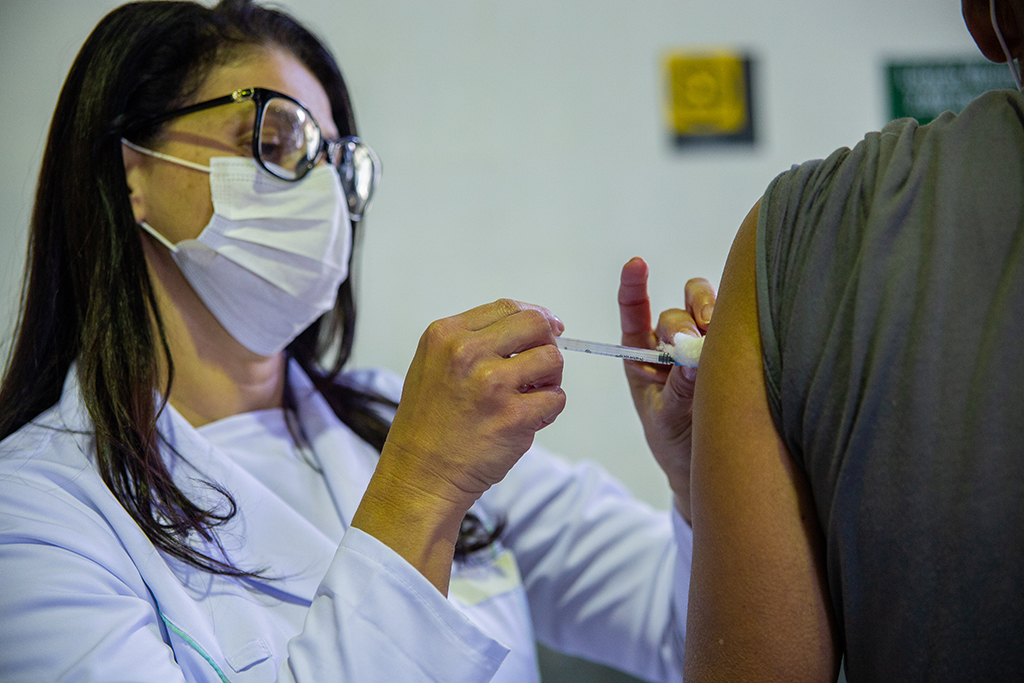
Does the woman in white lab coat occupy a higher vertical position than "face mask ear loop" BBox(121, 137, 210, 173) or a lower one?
lower

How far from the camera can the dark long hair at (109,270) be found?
2.90ft

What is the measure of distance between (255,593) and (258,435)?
0.27 meters

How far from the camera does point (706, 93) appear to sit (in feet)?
6.28

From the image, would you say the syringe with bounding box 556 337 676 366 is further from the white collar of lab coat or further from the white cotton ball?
the white collar of lab coat

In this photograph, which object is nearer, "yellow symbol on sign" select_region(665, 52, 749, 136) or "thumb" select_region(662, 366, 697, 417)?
"thumb" select_region(662, 366, 697, 417)

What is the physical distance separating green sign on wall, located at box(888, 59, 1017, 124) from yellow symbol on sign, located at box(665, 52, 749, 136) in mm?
462

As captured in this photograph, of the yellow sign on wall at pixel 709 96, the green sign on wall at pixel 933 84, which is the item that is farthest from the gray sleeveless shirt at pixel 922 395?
the green sign on wall at pixel 933 84

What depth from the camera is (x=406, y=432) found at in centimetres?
76

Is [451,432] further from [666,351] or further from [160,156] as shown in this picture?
[160,156]

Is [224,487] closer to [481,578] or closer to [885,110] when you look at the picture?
[481,578]

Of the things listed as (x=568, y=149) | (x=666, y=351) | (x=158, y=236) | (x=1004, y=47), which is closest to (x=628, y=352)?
(x=666, y=351)

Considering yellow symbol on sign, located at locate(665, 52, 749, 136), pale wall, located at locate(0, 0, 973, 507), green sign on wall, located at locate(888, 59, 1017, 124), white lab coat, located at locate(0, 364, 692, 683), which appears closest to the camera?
white lab coat, located at locate(0, 364, 692, 683)

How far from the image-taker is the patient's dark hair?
0.88m

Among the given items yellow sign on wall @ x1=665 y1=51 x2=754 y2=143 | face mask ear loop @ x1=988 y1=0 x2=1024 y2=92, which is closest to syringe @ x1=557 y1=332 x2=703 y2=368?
face mask ear loop @ x1=988 y1=0 x2=1024 y2=92
